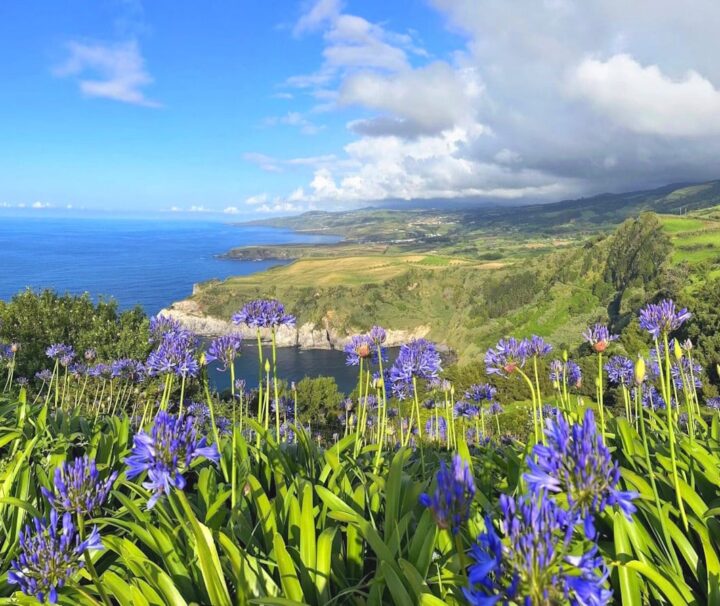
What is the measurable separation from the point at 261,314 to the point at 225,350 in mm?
649

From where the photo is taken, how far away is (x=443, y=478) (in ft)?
6.55

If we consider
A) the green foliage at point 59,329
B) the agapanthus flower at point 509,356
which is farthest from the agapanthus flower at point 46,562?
the green foliage at point 59,329

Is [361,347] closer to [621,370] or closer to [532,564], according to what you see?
[621,370]

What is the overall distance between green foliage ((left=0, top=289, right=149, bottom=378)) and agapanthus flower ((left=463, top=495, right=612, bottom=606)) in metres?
20.5

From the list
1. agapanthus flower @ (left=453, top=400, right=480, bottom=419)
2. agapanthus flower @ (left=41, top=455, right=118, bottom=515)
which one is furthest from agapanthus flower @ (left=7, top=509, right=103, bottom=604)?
agapanthus flower @ (left=453, top=400, right=480, bottom=419)

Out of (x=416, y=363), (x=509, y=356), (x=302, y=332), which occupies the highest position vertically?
(x=509, y=356)

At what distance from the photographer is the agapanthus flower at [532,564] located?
1558 millimetres

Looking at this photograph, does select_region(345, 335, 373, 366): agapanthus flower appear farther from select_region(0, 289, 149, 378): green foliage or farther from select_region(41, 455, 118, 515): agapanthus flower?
select_region(0, 289, 149, 378): green foliage

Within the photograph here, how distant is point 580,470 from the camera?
1823mm

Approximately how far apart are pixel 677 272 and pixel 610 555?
11938cm

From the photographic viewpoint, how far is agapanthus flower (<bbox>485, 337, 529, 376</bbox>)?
4543mm

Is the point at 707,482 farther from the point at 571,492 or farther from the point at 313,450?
the point at 313,450

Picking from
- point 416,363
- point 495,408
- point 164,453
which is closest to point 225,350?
point 416,363

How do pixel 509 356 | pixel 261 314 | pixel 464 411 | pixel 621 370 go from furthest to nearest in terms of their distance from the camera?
pixel 464 411
pixel 621 370
pixel 261 314
pixel 509 356
